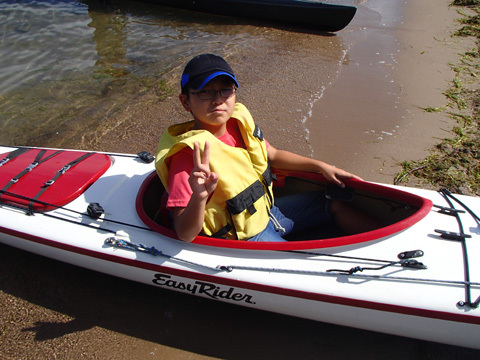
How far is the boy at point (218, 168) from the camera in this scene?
1934 mm

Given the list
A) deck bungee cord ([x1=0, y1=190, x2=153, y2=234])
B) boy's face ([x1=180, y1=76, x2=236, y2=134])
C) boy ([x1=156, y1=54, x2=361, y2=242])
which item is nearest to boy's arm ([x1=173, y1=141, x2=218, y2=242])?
boy ([x1=156, y1=54, x2=361, y2=242])

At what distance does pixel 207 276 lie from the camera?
2.15 m

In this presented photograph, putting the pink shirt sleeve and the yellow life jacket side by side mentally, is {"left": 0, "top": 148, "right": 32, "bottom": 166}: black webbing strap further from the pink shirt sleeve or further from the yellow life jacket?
the pink shirt sleeve

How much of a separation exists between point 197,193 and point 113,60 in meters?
5.31

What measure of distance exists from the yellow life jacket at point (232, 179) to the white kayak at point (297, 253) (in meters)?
0.12

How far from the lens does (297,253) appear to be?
2.14 m

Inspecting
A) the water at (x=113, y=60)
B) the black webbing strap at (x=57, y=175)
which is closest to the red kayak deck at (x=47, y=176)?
the black webbing strap at (x=57, y=175)

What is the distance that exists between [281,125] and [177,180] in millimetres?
2785

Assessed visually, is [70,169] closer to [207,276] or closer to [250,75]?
[207,276]

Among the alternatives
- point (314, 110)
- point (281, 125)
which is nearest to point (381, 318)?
point (281, 125)

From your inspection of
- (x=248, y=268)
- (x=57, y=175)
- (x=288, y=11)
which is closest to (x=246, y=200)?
(x=248, y=268)

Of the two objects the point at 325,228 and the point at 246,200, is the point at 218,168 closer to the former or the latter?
the point at 246,200

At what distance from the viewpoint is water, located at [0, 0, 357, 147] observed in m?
4.90

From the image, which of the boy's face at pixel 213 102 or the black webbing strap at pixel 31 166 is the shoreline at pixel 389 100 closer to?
the boy's face at pixel 213 102
